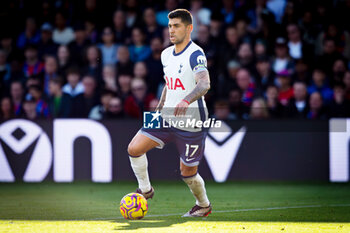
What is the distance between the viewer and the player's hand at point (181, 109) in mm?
6418

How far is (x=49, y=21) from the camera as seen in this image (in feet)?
44.7

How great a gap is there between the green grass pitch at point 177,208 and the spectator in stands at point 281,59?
2214mm

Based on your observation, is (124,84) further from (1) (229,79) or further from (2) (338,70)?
(2) (338,70)

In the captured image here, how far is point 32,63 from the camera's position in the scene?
13.0m

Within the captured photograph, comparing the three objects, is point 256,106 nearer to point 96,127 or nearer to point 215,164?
point 215,164

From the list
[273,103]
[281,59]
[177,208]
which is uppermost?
[281,59]

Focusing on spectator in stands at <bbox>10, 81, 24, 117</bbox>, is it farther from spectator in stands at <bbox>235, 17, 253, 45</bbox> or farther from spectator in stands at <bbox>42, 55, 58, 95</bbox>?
spectator in stands at <bbox>235, 17, 253, 45</bbox>

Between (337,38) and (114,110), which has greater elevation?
(337,38)

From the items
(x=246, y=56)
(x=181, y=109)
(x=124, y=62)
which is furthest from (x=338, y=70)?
(x=181, y=109)

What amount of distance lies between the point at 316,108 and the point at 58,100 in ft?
14.2

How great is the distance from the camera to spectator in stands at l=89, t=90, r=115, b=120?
444 inches

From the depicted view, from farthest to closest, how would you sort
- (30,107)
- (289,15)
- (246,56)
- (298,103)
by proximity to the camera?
(289,15) < (246,56) < (30,107) < (298,103)

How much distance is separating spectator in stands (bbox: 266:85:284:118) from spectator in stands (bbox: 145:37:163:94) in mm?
1918

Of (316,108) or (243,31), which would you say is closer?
(316,108)
